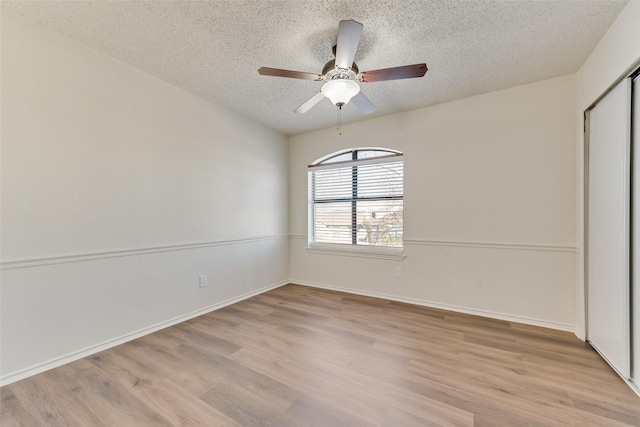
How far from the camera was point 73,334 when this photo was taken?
198 cm

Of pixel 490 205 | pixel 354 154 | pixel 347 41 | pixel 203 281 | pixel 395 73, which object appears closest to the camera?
pixel 347 41

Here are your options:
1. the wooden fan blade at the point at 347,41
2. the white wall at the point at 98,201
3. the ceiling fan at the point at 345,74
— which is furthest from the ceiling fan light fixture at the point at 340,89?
the white wall at the point at 98,201

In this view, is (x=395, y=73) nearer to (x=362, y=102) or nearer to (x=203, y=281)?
(x=362, y=102)

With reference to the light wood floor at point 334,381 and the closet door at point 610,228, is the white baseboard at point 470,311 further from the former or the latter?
the closet door at point 610,228

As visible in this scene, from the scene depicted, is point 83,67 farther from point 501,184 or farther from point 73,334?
point 501,184

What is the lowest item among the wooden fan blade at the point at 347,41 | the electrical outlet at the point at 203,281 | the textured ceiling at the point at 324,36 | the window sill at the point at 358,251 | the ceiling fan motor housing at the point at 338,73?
the electrical outlet at the point at 203,281

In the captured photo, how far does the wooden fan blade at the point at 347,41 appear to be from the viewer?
1.45 metres

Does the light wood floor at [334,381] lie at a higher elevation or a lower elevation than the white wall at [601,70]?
lower

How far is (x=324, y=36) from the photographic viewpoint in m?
1.90

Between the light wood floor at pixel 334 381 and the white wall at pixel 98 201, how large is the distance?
31cm

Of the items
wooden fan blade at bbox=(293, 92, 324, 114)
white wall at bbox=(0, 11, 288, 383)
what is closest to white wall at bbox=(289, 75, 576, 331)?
wooden fan blade at bbox=(293, 92, 324, 114)

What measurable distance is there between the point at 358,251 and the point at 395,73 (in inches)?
97.4

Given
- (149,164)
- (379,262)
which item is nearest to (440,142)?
(379,262)

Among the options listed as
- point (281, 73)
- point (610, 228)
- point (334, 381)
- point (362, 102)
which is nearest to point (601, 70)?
point (610, 228)
